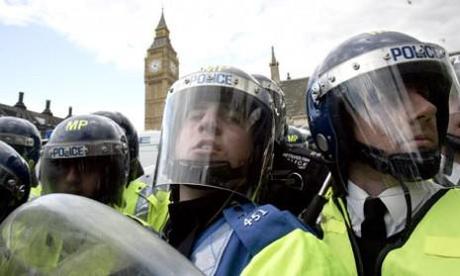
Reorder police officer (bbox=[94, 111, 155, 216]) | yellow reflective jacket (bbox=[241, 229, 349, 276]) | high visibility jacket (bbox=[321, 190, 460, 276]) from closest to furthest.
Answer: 1. yellow reflective jacket (bbox=[241, 229, 349, 276])
2. high visibility jacket (bbox=[321, 190, 460, 276])
3. police officer (bbox=[94, 111, 155, 216])

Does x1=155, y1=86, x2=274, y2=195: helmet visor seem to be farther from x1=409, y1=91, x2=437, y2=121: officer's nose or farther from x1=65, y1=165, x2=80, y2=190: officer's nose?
x1=65, y1=165, x2=80, y2=190: officer's nose

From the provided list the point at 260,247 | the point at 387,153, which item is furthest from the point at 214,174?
the point at 387,153

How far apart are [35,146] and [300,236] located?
4470 millimetres

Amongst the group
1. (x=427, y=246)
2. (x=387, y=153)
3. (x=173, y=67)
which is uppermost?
(x=173, y=67)

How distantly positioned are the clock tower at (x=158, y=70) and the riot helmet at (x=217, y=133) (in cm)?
2866

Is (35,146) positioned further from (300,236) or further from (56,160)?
(300,236)

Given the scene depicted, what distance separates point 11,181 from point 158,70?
122 ft

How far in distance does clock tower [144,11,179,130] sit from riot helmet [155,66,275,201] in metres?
28.7

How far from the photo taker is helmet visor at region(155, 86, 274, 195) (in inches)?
58.5

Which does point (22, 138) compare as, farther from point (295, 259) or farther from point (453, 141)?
point (295, 259)

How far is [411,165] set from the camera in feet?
4.04

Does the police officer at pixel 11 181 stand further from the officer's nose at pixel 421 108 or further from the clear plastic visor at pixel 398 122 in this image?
the officer's nose at pixel 421 108

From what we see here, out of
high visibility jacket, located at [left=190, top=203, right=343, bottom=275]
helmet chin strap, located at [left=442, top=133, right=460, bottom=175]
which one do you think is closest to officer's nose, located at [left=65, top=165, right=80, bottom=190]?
high visibility jacket, located at [left=190, top=203, right=343, bottom=275]

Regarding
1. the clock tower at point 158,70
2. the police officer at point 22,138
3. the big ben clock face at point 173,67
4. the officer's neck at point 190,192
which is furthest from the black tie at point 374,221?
the big ben clock face at point 173,67
